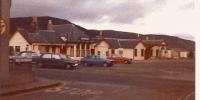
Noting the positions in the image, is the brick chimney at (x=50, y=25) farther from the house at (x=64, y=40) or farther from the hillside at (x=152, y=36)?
the hillside at (x=152, y=36)

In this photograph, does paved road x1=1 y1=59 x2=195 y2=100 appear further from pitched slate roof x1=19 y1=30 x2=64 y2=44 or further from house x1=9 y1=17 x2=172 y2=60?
pitched slate roof x1=19 y1=30 x2=64 y2=44

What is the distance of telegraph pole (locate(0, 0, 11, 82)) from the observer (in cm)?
861

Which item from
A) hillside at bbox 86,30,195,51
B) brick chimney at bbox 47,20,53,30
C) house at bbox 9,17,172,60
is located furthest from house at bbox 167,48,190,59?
brick chimney at bbox 47,20,53,30

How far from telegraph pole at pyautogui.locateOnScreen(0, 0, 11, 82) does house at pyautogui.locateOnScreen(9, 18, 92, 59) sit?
47cm

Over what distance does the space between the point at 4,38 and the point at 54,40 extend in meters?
2.64

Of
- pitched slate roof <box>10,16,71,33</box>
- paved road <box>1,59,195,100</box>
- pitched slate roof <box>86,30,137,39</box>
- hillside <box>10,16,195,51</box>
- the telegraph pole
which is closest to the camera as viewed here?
hillside <box>10,16,195,51</box>

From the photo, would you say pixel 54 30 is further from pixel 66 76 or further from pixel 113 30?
pixel 66 76

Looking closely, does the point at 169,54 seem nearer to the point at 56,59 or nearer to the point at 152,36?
the point at 152,36

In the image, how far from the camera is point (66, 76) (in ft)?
49.4

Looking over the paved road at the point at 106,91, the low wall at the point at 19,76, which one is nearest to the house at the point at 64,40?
the paved road at the point at 106,91

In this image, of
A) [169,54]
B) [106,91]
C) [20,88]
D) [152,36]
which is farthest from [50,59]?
[152,36]

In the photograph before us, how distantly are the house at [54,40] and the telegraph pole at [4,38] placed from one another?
472 millimetres

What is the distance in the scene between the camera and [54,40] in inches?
286

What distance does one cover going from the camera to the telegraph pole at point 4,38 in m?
8.61
